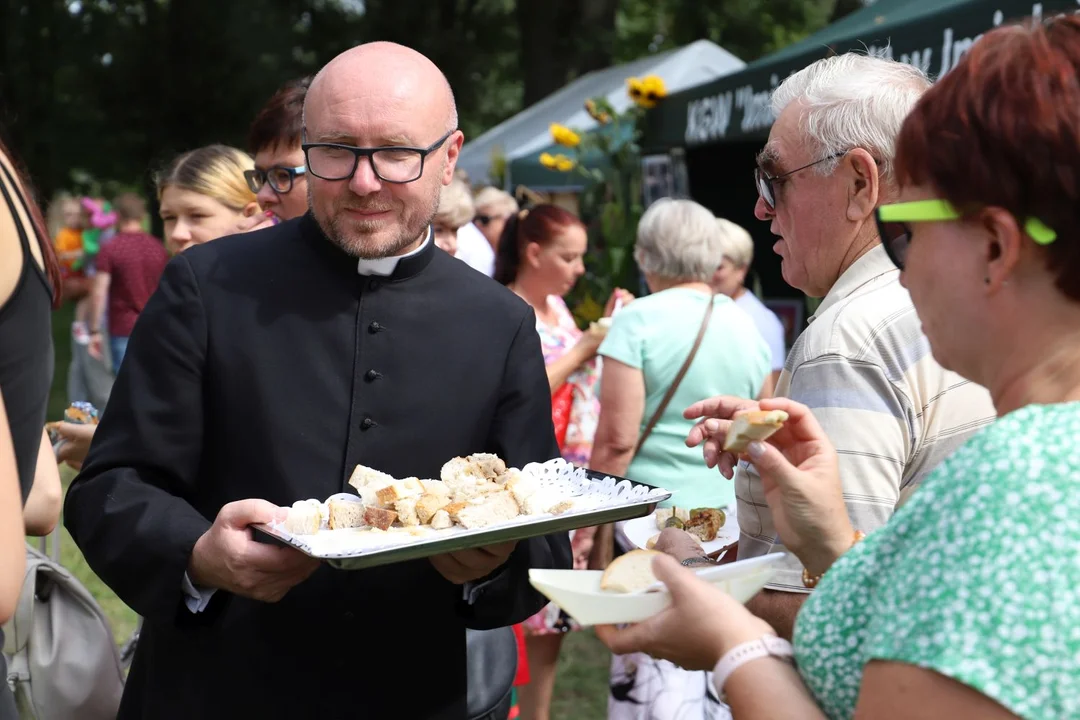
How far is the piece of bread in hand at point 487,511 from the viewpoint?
1.72 m

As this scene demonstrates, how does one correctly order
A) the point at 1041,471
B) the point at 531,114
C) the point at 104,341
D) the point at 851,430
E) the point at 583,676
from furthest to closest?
the point at 531,114
the point at 104,341
the point at 583,676
the point at 851,430
the point at 1041,471

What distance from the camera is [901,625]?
1103 mm

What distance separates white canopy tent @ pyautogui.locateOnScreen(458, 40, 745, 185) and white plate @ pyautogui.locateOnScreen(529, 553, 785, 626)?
9823 millimetres

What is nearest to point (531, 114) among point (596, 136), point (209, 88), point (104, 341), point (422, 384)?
point (596, 136)

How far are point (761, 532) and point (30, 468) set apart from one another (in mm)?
1242

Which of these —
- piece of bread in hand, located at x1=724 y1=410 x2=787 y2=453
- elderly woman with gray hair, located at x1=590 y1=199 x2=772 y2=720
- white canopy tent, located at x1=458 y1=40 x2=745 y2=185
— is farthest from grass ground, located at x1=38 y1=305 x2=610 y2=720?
white canopy tent, located at x1=458 y1=40 x2=745 y2=185

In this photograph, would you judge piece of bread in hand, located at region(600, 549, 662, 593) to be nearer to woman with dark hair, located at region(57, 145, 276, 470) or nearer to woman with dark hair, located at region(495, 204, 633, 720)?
woman with dark hair, located at region(57, 145, 276, 470)

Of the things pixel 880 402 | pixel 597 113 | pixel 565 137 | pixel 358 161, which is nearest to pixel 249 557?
pixel 358 161

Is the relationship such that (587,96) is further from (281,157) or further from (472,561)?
(472,561)

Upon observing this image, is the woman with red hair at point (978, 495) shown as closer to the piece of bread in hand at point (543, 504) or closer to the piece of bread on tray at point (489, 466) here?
the piece of bread in hand at point (543, 504)

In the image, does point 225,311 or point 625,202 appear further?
point 625,202

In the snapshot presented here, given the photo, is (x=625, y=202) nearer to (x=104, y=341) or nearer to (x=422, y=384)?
(x=104, y=341)

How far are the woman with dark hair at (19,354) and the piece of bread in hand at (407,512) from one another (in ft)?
1.80

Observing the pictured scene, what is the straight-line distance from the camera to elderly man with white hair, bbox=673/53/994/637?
185 centimetres
